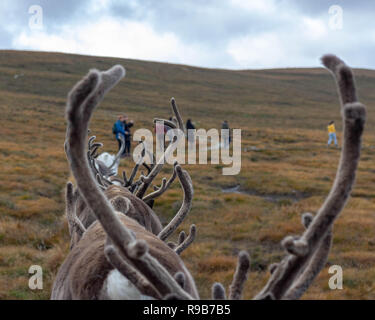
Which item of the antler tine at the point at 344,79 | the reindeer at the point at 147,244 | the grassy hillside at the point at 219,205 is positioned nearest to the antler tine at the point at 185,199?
the reindeer at the point at 147,244

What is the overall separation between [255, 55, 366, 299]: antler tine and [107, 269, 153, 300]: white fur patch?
1.32 feet

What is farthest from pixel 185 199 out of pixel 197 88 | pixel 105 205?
pixel 197 88

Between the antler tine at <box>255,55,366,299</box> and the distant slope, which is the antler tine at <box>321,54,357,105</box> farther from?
the distant slope

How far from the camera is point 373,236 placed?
9.84 m

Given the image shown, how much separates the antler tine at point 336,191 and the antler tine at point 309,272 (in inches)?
1.4

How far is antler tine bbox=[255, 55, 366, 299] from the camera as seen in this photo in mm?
1111

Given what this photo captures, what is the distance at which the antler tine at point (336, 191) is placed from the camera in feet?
3.65

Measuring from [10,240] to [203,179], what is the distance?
34.7 ft

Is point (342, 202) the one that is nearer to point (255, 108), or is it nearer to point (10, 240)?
point (10, 240)

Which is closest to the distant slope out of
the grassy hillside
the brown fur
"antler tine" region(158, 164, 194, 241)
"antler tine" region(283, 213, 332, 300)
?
the grassy hillside

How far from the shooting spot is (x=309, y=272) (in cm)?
140

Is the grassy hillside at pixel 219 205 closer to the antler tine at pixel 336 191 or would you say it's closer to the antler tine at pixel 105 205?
the antler tine at pixel 105 205
